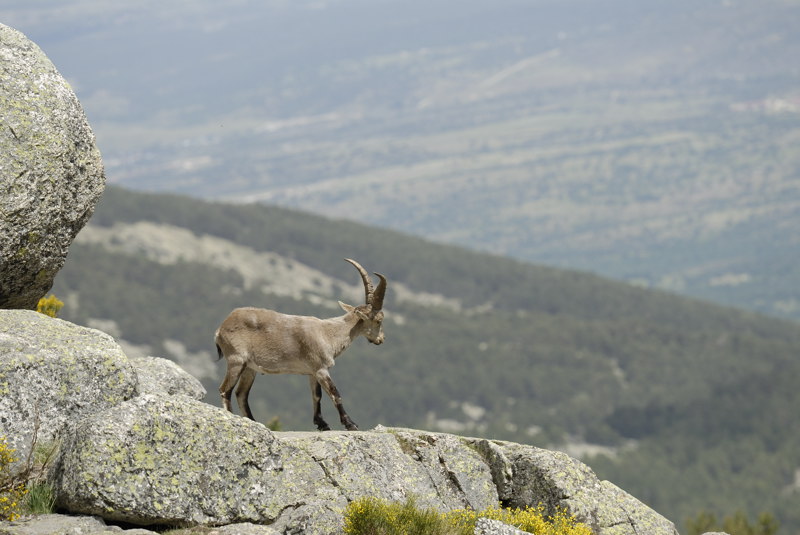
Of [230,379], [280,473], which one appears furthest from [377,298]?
[280,473]

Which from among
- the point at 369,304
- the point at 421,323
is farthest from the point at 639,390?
the point at 369,304

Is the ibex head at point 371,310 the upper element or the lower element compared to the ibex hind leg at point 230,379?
upper

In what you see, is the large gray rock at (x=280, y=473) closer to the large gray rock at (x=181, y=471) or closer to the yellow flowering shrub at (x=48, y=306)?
the large gray rock at (x=181, y=471)

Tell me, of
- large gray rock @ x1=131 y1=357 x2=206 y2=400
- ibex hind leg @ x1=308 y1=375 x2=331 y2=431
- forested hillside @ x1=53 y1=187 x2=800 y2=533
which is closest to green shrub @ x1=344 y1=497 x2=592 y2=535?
ibex hind leg @ x1=308 y1=375 x2=331 y2=431

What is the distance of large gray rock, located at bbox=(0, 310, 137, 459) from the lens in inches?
543

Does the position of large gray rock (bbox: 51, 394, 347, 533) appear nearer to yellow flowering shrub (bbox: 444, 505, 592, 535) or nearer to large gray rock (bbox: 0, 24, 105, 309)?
yellow flowering shrub (bbox: 444, 505, 592, 535)

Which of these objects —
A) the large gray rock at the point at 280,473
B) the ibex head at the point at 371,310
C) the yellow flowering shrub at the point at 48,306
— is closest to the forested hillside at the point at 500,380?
the yellow flowering shrub at the point at 48,306

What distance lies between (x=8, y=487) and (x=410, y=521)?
486 cm

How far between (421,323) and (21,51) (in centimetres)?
17888

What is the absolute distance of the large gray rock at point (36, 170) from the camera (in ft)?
51.7

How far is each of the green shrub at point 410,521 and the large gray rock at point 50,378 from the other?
3.56 meters

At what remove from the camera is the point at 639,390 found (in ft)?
Answer: 639

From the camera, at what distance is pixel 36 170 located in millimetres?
15922

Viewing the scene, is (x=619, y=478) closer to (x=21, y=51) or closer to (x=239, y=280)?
(x=239, y=280)
